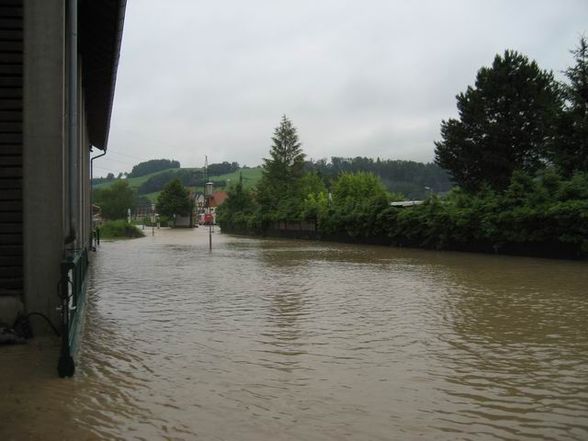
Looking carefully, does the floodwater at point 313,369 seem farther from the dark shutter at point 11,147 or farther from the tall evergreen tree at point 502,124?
the tall evergreen tree at point 502,124

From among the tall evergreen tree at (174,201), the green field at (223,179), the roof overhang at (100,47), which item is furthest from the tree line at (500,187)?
the green field at (223,179)

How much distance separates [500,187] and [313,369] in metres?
35.8

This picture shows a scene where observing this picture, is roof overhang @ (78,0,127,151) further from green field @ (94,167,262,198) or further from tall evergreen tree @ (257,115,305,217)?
green field @ (94,167,262,198)

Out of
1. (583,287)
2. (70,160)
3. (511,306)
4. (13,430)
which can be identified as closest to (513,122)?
(583,287)

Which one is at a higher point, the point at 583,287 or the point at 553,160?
the point at 553,160

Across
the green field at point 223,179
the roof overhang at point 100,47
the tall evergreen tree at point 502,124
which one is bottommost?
the roof overhang at point 100,47

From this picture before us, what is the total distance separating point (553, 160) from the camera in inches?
1179

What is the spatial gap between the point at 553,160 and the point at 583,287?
59.6 ft

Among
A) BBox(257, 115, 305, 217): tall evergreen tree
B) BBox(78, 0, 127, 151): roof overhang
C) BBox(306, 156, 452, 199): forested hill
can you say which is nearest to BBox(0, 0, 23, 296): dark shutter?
BBox(78, 0, 127, 151): roof overhang

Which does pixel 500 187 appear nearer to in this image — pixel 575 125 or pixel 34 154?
pixel 575 125

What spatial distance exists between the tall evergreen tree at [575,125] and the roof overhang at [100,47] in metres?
21.2

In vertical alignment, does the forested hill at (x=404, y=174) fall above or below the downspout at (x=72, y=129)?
above

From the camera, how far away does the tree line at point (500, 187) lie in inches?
897

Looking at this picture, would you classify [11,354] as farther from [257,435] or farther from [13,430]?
[257,435]
